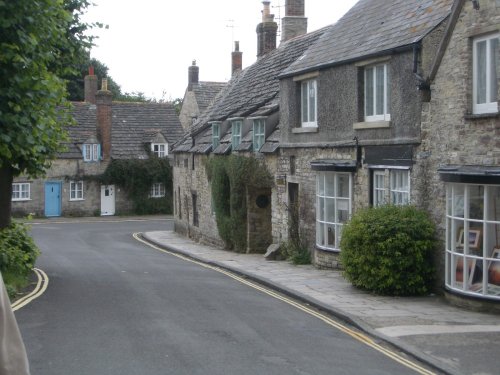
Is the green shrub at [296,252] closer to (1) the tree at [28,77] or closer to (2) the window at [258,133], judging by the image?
(2) the window at [258,133]

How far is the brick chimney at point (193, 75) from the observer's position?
6138 centimetres

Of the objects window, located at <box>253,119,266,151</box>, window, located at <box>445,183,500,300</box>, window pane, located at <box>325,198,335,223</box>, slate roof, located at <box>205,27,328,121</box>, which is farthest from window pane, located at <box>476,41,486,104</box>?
slate roof, located at <box>205,27,328,121</box>

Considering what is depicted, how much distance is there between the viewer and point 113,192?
5222 cm

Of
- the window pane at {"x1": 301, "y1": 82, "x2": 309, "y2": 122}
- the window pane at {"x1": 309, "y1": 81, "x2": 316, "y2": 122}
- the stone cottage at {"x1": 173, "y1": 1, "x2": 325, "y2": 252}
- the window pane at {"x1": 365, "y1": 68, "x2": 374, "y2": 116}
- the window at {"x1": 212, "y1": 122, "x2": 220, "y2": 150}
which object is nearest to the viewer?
the window pane at {"x1": 365, "y1": 68, "x2": 374, "y2": 116}

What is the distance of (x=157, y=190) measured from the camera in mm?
53844

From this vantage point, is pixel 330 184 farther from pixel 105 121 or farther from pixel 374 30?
pixel 105 121

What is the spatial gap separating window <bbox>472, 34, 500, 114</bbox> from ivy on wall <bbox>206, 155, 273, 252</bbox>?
1171 cm

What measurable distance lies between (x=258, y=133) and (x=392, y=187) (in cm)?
957

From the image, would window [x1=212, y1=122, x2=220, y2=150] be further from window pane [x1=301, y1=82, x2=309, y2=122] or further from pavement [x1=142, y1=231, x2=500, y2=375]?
pavement [x1=142, y1=231, x2=500, y2=375]

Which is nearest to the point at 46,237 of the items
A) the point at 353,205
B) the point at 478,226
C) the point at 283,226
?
the point at 283,226

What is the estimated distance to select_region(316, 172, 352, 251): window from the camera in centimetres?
1919

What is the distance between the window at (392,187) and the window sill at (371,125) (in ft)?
3.53

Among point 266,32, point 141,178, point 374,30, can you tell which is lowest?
point 141,178

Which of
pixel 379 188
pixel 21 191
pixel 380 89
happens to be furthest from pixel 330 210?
pixel 21 191
